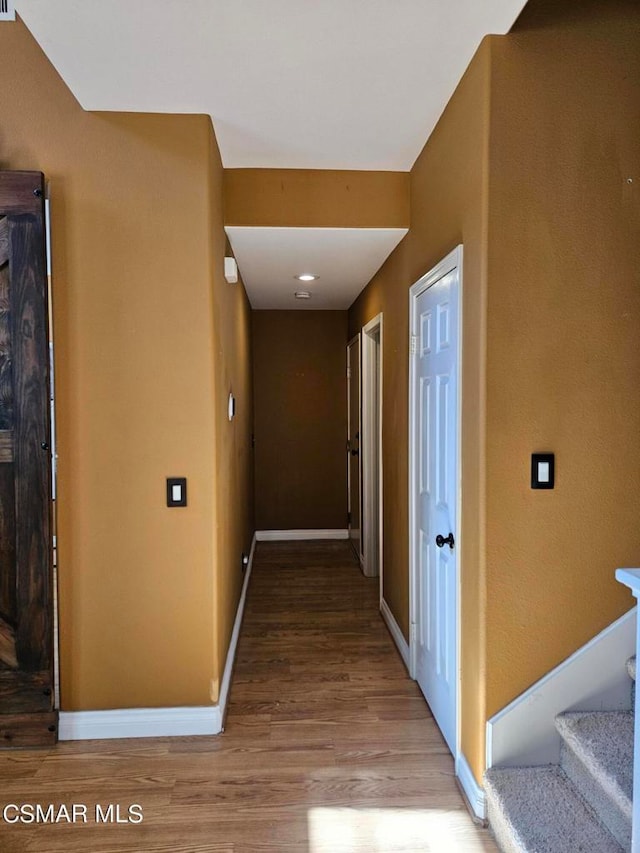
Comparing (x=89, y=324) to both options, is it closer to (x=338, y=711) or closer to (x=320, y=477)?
(x=338, y=711)

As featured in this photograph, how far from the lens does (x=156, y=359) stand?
2.22 metres

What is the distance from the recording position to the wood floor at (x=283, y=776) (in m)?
1.75

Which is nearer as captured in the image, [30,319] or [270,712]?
[30,319]

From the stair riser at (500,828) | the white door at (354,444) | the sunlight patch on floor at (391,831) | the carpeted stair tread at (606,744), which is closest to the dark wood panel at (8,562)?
the sunlight patch on floor at (391,831)

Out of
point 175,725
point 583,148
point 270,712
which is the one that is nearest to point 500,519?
point 583,148

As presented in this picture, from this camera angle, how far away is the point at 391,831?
69.7 inches

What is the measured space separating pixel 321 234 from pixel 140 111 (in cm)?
102

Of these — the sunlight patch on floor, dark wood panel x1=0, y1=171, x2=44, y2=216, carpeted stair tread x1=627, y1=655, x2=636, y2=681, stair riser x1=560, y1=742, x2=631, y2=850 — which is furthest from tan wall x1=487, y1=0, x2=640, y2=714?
dark wood panel x1=0, y1=171, x2=44, y2=216

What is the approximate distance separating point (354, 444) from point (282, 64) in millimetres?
3568

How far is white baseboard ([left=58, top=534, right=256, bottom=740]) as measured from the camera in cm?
224

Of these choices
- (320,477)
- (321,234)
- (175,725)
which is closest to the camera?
(175,725)

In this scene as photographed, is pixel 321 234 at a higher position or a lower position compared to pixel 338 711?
higher

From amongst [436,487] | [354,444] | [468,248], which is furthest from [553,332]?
[354,444]

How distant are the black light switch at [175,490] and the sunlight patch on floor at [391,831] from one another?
122cm
